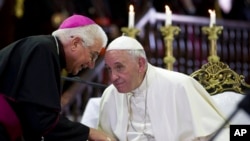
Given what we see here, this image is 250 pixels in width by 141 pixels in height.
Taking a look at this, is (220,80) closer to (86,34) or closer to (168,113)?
(168,113)

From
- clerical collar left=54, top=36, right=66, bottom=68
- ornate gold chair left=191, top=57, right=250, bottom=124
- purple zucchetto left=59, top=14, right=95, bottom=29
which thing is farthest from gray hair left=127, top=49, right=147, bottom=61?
ornate gold chair left=191, top=57, right=250, bottom=124

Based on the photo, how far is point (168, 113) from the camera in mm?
3836

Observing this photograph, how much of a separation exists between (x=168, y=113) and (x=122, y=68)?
0.39 metres

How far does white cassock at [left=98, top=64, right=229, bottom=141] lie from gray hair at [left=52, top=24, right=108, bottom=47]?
16.4 inches

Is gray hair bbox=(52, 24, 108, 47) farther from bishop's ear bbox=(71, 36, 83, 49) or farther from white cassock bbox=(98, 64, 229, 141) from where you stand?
white cassock bbox=(98, 64, 229, 141)

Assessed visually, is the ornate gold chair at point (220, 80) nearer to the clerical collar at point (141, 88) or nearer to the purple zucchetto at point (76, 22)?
the clerical collar at point (141, 88)

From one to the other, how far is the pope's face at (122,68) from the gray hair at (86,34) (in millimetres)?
100

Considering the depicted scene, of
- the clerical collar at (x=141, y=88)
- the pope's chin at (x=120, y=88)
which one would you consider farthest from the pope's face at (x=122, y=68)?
the clerical collar at (x=141, y=88)

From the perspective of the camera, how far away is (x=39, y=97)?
3.43m

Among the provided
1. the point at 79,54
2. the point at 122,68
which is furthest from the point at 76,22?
the point at 122,68

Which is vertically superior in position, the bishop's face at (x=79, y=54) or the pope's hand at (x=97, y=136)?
the bishop's face at (x=79, y=54)

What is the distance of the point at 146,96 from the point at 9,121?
897 mm

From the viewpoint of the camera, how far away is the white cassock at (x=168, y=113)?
12.4ft

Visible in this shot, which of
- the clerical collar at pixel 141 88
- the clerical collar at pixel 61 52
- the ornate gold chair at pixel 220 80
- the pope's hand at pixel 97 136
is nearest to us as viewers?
the clerical collar at pixel 61 52
